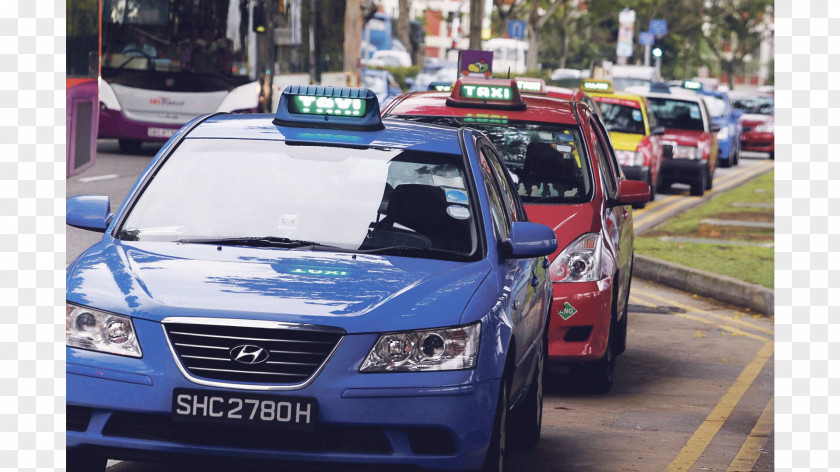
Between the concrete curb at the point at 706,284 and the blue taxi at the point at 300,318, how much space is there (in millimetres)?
7941

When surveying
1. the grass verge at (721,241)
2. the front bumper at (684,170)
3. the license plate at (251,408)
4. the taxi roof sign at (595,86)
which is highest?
the taxi roof sign at (595,86)

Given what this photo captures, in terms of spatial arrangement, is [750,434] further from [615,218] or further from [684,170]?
[684,170]

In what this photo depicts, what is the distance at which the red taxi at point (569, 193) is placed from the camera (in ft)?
29.0

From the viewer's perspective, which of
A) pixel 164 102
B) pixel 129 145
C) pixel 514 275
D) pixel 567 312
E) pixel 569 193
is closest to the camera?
pixel 514 275

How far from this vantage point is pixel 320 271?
19.0ft

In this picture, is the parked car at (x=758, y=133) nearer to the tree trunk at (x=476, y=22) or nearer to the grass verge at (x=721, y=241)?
the tree trunk at (x=476, y=22)

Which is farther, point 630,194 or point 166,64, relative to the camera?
point 166,64

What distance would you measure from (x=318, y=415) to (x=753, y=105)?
40.6m

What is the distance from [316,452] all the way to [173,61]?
20971mm

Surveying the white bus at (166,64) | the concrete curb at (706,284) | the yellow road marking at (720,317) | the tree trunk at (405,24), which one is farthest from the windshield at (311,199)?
the tree trunk at (405,24)

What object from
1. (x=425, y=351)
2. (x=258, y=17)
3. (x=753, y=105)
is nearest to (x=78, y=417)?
(x=425, y=351)

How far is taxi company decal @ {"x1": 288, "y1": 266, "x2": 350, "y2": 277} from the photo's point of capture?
5758 millimetres

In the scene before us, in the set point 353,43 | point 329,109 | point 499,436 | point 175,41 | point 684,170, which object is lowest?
point 499,436

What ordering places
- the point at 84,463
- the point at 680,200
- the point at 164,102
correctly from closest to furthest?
the point at 84,463, the point at 164,102, the point at 680,200
